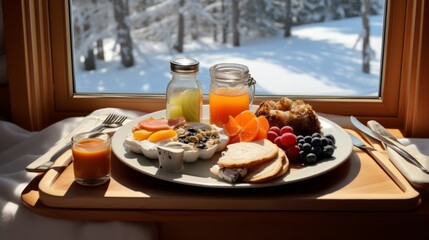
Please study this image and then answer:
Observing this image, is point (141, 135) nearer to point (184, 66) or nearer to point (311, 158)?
point (184, 66)

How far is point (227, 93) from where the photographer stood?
57.4 inches

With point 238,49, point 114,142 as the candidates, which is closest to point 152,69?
point 238,49

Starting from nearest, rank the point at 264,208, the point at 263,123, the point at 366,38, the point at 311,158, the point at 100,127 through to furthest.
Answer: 1. the point at 264,208
2. the point at 311,158
3. the point at 263,123
4. the point at 100,127
5. the point at 366,38

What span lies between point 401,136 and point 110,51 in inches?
31.1

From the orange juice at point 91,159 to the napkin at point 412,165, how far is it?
58cm

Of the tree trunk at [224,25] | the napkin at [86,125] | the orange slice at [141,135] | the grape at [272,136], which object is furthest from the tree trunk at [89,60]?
the grape at [272,136]

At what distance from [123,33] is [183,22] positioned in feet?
0.53

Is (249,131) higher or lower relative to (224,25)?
lower

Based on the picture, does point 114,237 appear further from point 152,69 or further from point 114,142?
point 152,69

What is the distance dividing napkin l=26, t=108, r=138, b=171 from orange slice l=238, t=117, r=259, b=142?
32 cm

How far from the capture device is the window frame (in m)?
1.59

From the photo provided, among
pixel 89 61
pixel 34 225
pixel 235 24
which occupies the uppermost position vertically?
pixel 235 24

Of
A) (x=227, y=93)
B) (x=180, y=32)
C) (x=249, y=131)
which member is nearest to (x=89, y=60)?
(x=180, y=32)

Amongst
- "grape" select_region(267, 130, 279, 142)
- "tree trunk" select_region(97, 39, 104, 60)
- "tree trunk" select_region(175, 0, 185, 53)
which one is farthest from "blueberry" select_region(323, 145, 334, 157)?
"tree trunk" select_region(97, 39, 104, 60)
